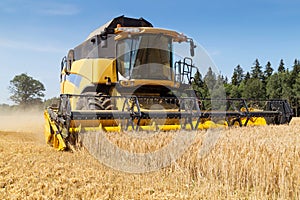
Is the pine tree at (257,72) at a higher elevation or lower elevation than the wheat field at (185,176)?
higher

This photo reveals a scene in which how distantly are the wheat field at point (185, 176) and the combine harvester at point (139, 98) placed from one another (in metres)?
1.00

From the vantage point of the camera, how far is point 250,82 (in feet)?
170

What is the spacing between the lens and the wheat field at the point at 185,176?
270 cm

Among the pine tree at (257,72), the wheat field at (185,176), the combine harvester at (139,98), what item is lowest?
the wheat field at (185,176)

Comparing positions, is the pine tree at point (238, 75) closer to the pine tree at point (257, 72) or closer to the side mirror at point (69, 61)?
the pine tree at point (257, 72)

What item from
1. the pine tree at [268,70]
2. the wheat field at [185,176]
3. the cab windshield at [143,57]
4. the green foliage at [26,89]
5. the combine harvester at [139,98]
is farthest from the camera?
the pine tree at [268,70]

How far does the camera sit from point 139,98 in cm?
581

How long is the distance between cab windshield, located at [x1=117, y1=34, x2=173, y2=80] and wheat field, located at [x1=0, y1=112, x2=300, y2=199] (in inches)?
98.8

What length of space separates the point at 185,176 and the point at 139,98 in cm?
267

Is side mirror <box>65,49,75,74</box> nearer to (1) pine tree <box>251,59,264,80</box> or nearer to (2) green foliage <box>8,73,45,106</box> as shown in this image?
(2) green foliage <box>8,73,45,106</box>

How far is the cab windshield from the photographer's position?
6.36m

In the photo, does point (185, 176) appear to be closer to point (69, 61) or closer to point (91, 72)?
point (91, 72)

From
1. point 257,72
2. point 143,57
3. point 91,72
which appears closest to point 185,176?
point 143,57

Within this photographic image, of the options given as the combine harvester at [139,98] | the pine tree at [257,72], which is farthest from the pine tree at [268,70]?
the combine harvester at [139,98]
